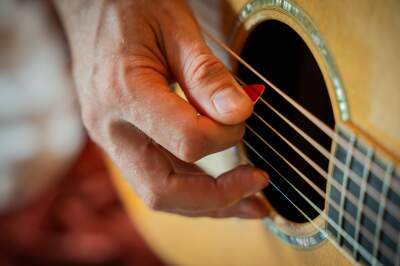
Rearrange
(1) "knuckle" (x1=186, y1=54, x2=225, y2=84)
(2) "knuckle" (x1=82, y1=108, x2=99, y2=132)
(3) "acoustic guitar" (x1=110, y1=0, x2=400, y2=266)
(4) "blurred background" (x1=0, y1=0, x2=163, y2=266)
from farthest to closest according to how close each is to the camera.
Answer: (4) "blurred background" (x1=0, y1=0, x2=163, y2=266), (2) "knuckle" (x1=82, y1=108, x2=99, y2=132), (1) "knuckle" (x1=186, y1=54, x2=225, y2=84), (3) "acoustic guitar" (x1=110, y1=0, x2=400, y2=266)

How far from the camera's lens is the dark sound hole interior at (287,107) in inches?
24.2

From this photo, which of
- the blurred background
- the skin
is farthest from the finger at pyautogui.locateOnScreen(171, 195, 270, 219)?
the blurred background

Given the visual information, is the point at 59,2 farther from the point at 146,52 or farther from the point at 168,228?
the point at 168,228

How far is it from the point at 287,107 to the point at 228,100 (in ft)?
0.50

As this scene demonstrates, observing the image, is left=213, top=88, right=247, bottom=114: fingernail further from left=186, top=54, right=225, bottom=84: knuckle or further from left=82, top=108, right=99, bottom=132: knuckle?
left=82, top=108, right=99, bottom=132: knuckle

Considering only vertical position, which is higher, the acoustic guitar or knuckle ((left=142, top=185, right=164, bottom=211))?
the acoustic guitar

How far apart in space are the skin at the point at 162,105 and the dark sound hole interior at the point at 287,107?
0.04 m

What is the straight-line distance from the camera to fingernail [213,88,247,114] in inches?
20.7

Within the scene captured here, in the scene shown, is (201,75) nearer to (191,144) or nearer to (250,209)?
(191,144)

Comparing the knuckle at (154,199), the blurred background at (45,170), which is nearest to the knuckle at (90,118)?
the knuckle at (154,199)

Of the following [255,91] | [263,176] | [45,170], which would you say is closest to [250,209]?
[263,176]

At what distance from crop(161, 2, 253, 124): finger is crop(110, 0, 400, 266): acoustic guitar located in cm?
5

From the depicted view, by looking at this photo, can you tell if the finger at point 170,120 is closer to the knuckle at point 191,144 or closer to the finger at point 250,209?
the knuckle at point 191,144

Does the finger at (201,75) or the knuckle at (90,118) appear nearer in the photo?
the finger at (201,75)
